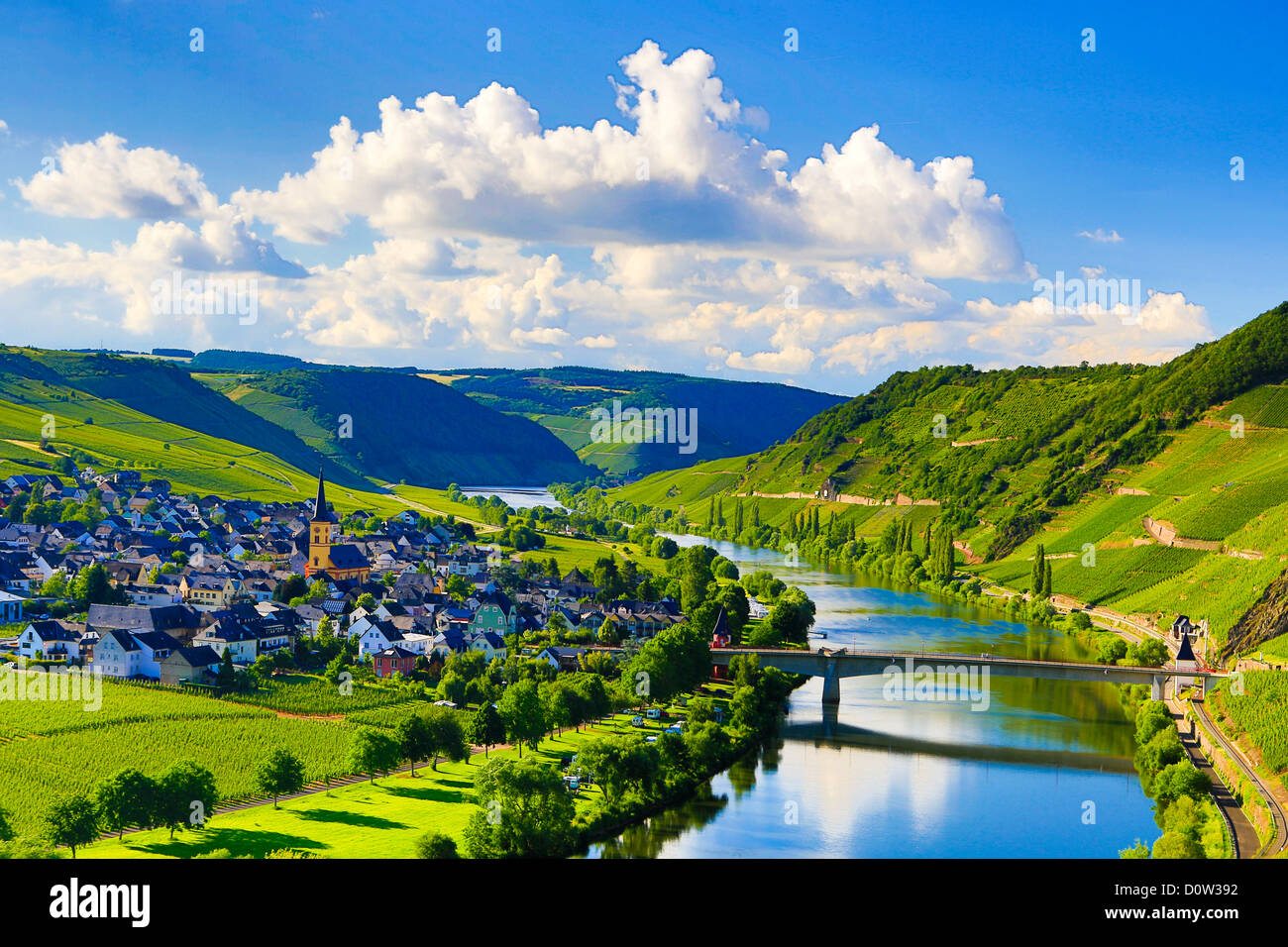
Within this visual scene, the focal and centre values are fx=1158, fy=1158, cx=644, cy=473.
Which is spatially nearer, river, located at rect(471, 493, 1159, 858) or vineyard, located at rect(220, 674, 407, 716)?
river, located at rect(471, 493, 1159, 858)

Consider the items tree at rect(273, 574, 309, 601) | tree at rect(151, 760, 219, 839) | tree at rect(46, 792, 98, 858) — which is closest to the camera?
tree at rect(46, 792, 98, 858)

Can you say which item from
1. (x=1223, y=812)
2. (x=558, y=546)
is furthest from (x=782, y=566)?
(x=1223, y=812)

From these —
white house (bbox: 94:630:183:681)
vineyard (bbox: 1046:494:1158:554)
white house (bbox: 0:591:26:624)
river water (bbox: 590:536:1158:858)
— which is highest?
vineyard (bbox: 1046:494:1158:554)

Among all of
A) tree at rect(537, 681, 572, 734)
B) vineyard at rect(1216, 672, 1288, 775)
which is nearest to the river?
vineyard at rect(1216, 672, 1288, 775)

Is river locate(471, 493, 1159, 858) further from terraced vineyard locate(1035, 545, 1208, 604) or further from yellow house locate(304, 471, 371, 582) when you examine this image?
yellow house locate(304, 471, 371, 582)

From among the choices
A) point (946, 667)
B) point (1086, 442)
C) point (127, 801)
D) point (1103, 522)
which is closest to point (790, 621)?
point (946, 667)

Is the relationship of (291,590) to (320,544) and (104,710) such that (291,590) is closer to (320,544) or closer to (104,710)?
(320,544)
